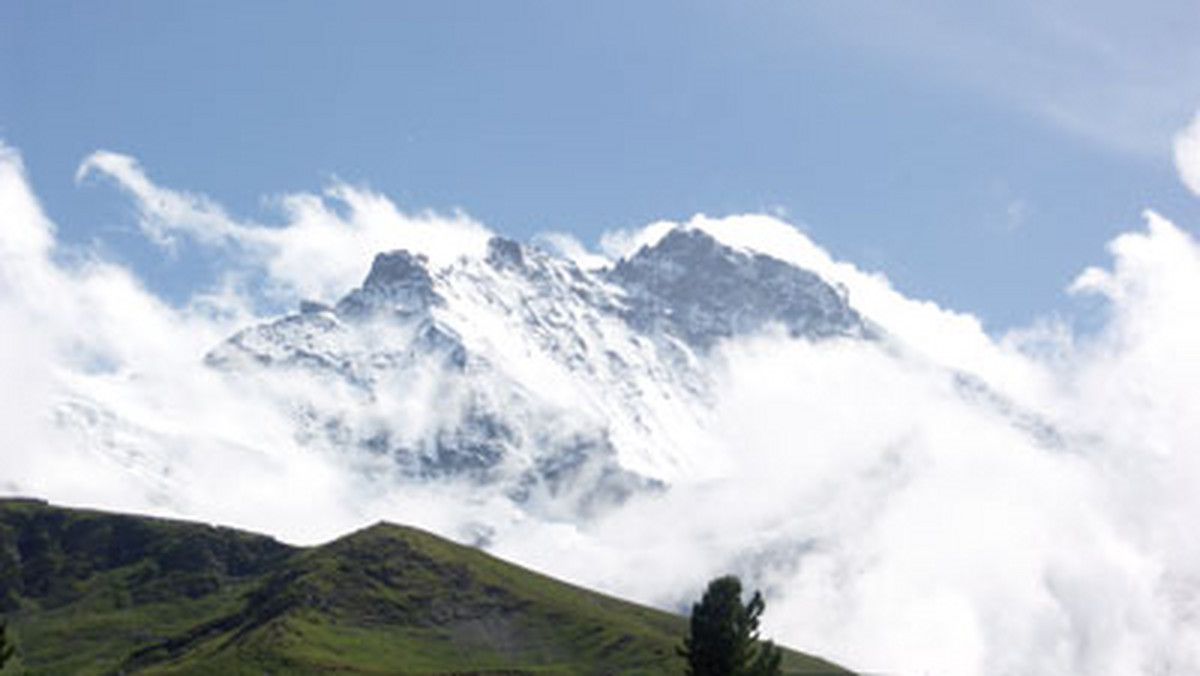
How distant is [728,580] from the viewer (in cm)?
12431

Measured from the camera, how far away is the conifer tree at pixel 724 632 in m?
122

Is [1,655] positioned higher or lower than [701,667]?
lower

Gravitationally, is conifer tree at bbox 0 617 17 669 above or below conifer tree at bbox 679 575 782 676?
below

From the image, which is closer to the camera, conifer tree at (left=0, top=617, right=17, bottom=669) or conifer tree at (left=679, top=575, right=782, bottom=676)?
conifer tree at (left=0, top=617, right=17, bottom=669)

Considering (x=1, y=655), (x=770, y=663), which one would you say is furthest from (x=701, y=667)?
(x=1, y=655)

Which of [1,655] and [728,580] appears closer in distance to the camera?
[1,655]

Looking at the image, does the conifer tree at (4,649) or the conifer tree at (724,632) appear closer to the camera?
the conifer tree at (4,649)

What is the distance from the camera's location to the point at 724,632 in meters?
123

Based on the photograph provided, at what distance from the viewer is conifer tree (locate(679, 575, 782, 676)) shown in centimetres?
12219

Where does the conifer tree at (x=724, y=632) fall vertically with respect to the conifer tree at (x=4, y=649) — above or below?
above

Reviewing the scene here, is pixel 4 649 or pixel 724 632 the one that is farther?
pixel 724 632

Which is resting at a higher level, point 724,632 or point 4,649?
point 724,632

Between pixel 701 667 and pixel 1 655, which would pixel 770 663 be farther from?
pixel 1 655

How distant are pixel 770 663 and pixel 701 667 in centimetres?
659
